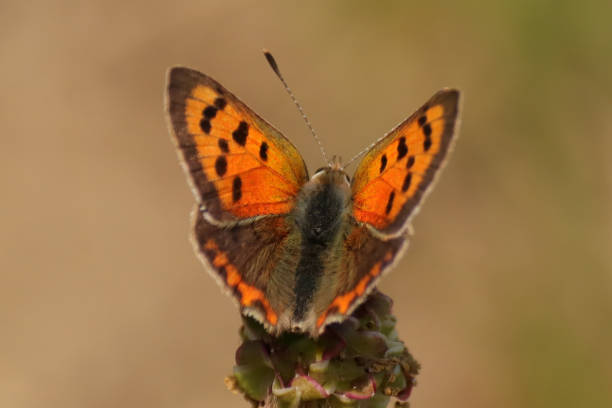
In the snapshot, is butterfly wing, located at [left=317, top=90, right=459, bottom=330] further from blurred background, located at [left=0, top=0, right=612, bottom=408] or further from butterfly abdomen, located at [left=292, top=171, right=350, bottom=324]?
blurred background, located at [left=0, top=0, right=612, bottom=408]

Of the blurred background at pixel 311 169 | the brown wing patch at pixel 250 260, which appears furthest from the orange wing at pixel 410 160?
the blurred background at pixel 311 169

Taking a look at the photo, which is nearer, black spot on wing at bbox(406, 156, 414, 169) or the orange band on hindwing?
the orange band on hindwing

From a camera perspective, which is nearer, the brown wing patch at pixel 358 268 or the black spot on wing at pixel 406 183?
the brown wing patch at pixel 358 268

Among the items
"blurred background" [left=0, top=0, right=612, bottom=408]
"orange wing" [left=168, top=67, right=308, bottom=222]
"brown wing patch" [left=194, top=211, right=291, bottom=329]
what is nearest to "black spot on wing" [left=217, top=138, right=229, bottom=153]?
"orange wing" [left=168, top=67, right=308, bottom=222]

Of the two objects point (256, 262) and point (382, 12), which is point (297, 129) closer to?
point (382, 12)

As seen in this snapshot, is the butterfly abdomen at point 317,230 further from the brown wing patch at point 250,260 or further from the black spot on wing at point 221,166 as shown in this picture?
the black spot on wing at point 221,166

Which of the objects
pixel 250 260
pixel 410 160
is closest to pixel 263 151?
pixel 250 260

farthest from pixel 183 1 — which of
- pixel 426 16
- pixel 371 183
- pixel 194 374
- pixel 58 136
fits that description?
pixel 371 183

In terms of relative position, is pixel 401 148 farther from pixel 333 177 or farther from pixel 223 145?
pixel 223 145

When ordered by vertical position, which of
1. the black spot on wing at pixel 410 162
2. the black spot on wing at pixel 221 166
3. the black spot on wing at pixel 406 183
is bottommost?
the black spot on wing at pixel 406 183

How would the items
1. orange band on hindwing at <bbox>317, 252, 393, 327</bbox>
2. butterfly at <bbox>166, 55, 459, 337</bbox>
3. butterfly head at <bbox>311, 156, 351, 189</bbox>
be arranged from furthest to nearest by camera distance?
butterfly head at <bbox>311, 156, 351, 189</bbox> → butterfly at <bbox>166, 55, 459, 337</bbox> → orange band on hindwing at <bbox>317, 252, 393, 327</bbox>
